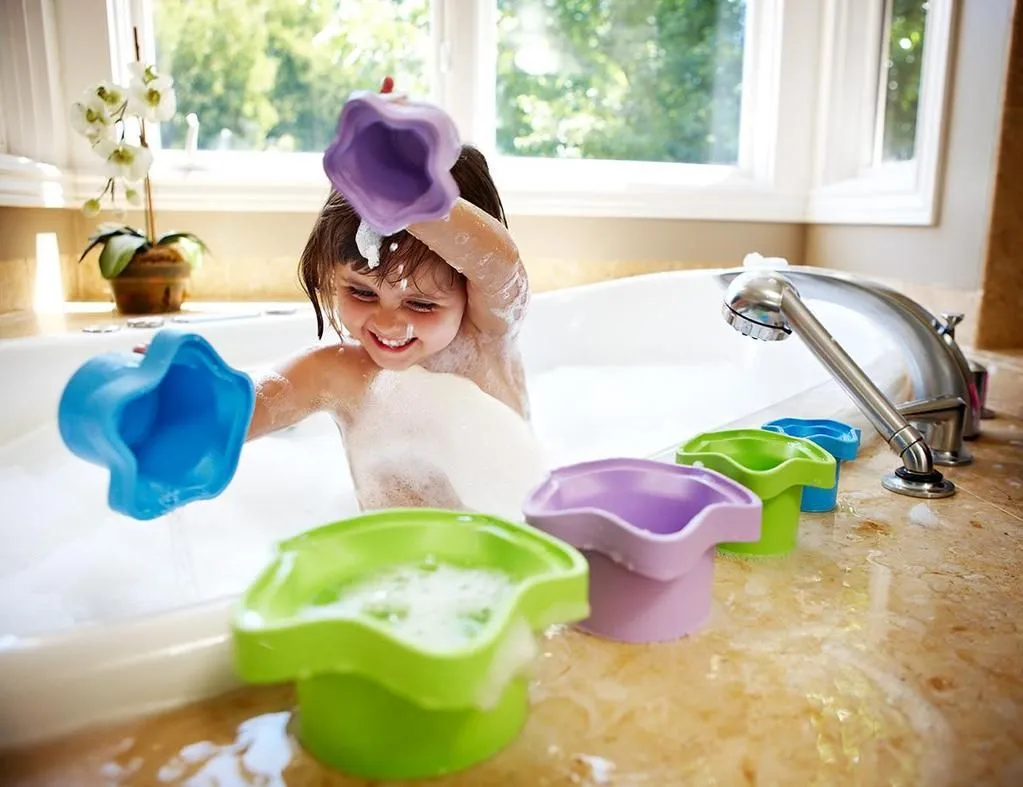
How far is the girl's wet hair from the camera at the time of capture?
0.88 meters

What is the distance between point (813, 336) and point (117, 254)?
1.47m

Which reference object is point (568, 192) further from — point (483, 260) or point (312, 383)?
point (483, 260)

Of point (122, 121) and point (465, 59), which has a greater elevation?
point (465, 59)

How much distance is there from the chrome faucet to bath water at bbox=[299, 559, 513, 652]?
42 cm

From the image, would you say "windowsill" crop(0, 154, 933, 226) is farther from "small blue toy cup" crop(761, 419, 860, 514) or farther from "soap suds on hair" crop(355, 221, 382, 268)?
"soap suds on hair" crop(355, 221, 382, 268)

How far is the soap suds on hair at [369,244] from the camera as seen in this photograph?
0.86 metres

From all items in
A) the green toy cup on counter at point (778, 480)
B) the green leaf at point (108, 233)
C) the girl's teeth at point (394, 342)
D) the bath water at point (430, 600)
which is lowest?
the green toy cup on counter at point (778, 480)

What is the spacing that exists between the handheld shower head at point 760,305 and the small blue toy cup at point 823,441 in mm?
95

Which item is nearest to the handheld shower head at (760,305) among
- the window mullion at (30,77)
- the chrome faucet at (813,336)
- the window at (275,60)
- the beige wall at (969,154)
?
the chrome faucet at (813,336)

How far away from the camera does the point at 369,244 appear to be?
0.87 metres

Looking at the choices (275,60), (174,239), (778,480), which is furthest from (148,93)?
(778,480)

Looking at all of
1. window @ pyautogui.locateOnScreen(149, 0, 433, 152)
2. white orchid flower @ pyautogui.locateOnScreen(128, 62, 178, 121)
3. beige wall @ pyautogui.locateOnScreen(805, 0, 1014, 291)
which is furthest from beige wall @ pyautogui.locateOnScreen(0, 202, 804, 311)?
beige wall @ pyautogui.locateOnScreen(805, 0, 1014, 291)

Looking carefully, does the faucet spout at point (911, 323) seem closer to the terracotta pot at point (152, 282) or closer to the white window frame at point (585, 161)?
the white window frame at point (585, 161)

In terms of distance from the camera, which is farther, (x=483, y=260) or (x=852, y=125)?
(x=852, y=125)
